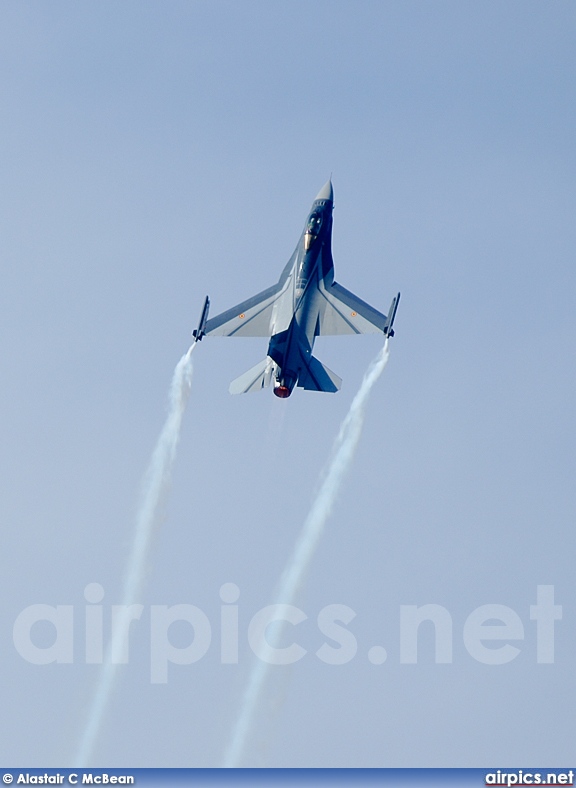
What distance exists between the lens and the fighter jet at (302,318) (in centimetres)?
7738

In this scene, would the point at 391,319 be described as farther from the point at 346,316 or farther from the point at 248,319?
the point at 248,319

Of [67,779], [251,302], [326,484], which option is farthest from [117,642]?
[251,302]

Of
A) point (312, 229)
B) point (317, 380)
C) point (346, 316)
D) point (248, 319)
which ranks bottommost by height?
point (317, 380)

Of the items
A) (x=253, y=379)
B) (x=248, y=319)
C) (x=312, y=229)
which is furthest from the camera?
(x=312, y=229)

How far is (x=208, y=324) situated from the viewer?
83.2 metres

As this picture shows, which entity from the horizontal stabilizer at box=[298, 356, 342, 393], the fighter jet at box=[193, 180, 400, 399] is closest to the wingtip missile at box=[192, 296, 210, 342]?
the fighter jet at box=[193, 180, 400, 399]

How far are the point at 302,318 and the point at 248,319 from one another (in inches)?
155

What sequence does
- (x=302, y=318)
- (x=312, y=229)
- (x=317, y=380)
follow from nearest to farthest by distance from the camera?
(x=317, y=380) < (x=302, y=318) < (x=312, y=229)

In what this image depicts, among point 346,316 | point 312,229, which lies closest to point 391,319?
point 346,316

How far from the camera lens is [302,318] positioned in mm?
79938

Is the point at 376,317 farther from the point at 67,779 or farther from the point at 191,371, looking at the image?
the point at 67,779

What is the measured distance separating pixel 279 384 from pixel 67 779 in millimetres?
18336

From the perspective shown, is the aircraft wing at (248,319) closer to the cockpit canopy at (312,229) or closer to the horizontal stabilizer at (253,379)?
the cockpit canopy at (312,229)

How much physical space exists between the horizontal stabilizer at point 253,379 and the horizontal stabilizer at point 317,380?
4.90 ft
